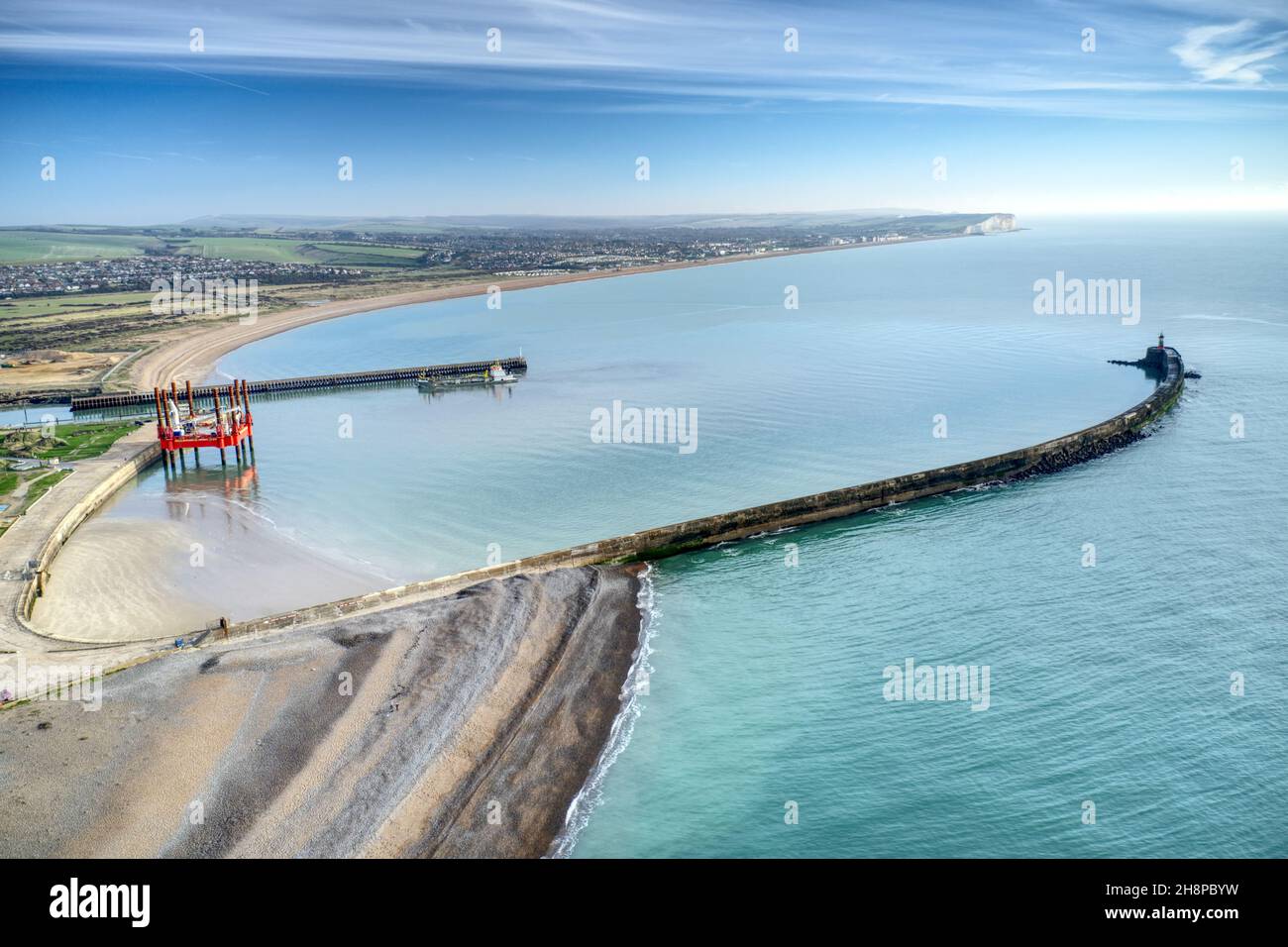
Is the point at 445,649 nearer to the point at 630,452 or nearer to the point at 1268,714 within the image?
the point at 1268,714

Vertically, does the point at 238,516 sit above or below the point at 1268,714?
above

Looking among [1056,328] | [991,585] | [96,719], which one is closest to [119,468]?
[96,719]

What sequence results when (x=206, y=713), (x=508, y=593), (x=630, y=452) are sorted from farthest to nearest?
(x=630, y=452) < (x=508, y=593) < (x=206, y=713)

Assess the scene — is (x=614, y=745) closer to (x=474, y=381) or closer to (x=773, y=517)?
(x=773, y=517)

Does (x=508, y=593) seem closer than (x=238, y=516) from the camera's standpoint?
Yes

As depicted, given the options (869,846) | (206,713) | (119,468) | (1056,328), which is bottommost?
(869,846)

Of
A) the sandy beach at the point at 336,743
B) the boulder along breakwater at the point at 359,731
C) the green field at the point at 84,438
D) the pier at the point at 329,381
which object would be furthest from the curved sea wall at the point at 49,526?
the pier at the point at 329,381
